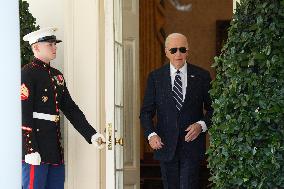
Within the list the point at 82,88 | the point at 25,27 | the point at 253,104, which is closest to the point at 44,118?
the point at 82,88

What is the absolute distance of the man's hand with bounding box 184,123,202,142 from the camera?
561cm

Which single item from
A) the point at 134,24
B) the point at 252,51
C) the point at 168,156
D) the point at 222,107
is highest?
the point at 134,24

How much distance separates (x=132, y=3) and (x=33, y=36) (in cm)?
113

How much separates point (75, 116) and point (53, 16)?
1.05 meters

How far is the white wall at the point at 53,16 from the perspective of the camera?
6391 mm

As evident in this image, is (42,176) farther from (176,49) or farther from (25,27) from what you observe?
(176,49)

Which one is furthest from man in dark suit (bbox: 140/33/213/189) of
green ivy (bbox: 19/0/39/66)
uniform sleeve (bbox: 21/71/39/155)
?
green ivy (bbox: 19/0/39/66)

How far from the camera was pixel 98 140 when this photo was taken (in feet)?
18.7

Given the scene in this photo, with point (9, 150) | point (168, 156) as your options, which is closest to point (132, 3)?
point (168, 156)

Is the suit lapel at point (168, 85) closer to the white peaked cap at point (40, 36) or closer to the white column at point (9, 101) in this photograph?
the white peaked cap at point (40, 36)

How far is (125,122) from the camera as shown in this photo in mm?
6078

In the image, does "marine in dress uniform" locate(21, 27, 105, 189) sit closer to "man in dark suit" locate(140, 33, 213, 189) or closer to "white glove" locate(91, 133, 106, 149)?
"white glove" locate(91, 133, 106, 149)

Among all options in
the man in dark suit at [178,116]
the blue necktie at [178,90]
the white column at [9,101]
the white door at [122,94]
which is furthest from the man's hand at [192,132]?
the white column at [9,101]

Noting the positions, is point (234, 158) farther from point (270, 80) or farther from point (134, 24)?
point (134, 24)
